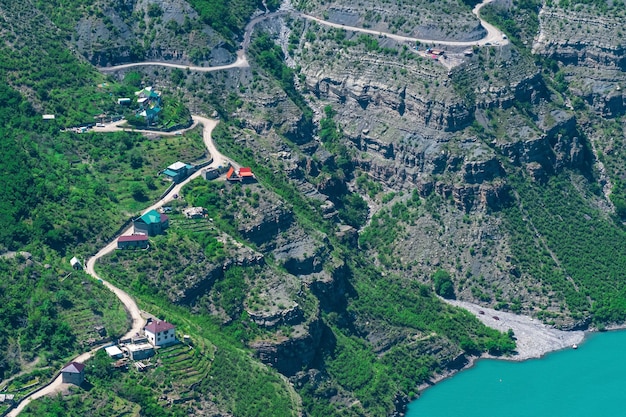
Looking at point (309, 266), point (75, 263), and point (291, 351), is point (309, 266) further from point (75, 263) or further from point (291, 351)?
point (75, 263)

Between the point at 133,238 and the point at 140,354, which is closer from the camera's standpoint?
the point at 140,354

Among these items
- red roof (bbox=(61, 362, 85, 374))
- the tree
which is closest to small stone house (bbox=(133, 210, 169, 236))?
red roof (bbox=(61, 362, 85, 374))

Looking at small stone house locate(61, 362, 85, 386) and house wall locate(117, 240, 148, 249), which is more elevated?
house wall locate(117, 240, 148, 249)

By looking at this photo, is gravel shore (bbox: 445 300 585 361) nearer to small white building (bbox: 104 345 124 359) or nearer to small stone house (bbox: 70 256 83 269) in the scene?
small stone house (bbox: 70 256 83 269)

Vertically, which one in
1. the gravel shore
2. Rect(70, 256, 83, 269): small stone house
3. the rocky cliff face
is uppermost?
Rect(70, 256, 83, 269): small stone house

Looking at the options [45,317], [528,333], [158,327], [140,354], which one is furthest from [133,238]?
[528,333]
